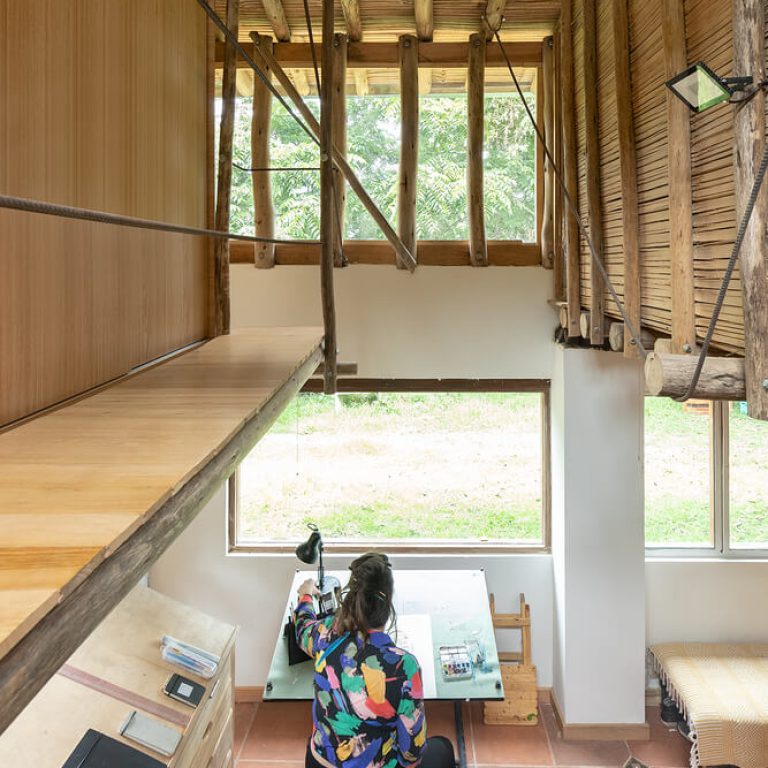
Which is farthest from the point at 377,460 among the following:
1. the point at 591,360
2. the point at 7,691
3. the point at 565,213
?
the point at 7,691

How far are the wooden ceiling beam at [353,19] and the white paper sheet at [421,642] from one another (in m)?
3.66

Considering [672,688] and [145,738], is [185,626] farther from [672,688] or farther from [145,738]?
[672,688]

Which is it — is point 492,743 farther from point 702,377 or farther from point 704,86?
point 704,86

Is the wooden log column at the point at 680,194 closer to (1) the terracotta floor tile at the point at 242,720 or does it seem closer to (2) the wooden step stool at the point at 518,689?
(2) the wooden step stool at the point at 518,689

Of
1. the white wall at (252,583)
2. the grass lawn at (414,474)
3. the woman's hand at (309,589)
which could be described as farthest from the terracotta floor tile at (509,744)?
the woman's hand at (309,589)

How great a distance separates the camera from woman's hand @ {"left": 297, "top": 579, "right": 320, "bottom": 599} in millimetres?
3918

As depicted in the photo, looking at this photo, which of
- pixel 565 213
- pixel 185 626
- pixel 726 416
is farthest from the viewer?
pixel 726 416

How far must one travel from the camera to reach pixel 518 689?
15.0ft

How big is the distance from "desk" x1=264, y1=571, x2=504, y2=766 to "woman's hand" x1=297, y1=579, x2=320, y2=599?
0.74ft

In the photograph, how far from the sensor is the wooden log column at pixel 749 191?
6.47 ft

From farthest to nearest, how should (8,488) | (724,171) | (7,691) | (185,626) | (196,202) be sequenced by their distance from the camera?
(185,626), (196,202), (724,171), (8,488), (7,691)

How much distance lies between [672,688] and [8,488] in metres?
4.48

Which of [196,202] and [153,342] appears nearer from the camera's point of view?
[153,342]

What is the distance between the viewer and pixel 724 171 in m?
2.28
